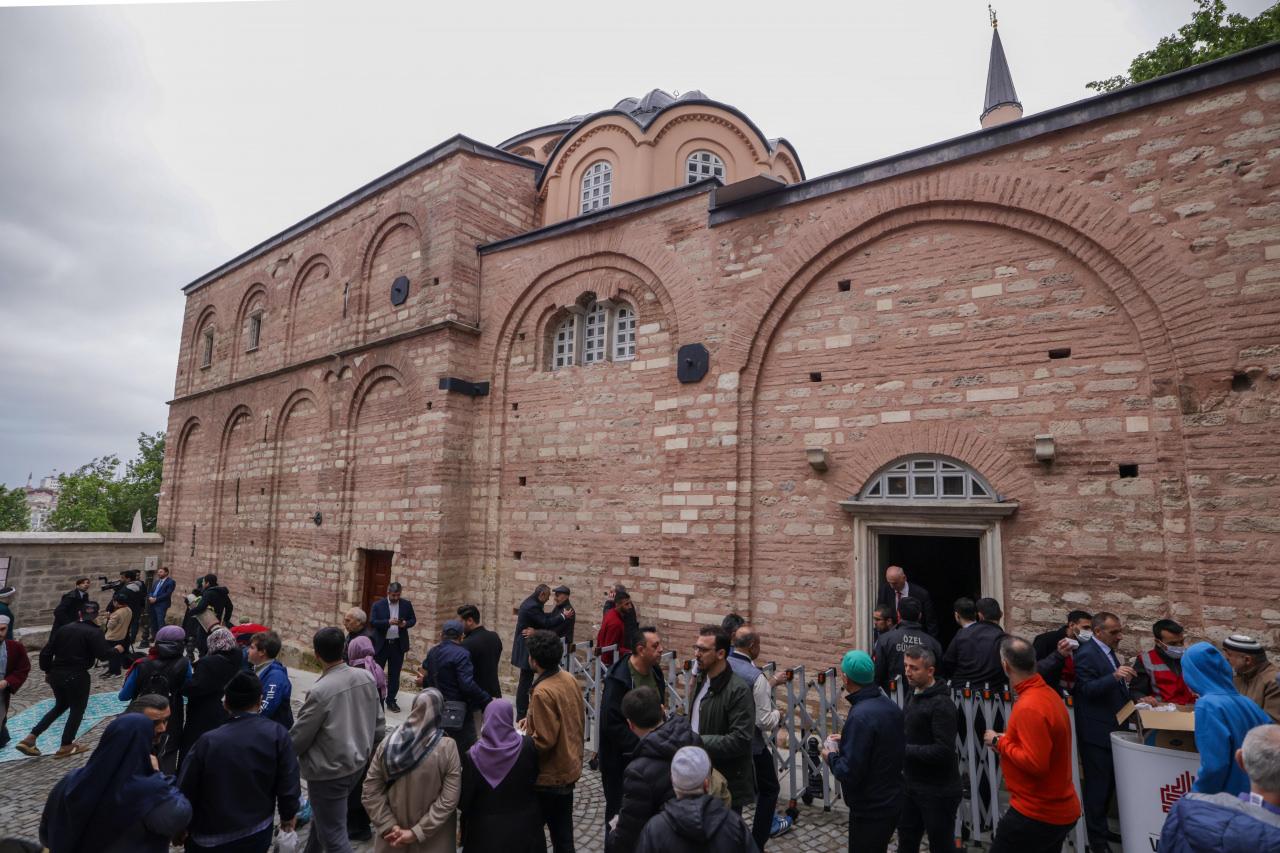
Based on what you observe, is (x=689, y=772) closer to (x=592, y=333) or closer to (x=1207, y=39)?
(x=592, y=333)

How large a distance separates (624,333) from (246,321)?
1226cm

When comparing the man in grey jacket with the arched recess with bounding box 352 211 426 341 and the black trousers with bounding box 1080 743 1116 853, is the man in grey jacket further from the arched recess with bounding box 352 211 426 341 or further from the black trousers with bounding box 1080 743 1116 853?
the arched recess with bounding box 352 211 426 341

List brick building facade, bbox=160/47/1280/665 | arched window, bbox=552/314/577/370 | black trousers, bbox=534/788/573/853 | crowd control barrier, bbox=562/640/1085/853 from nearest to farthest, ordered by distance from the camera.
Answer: black trousers, bbox=534/788/573/853 → crowd control barrier, bbox=562/640/1085/853 → brick building facade, bbox=160/47/1280/665 → arched window, bbox=552/314/577/370

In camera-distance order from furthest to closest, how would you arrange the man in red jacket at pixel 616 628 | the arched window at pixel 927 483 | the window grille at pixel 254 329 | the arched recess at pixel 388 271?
the window grille at pixel 254 329 < the arched recess at pixel 388 271 < the man in red jacket at pixel 616 628 < the arched window at pixel 927 483

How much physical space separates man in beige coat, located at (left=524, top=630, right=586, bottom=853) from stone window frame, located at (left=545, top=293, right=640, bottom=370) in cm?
618

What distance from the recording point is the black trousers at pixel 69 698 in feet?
23.6

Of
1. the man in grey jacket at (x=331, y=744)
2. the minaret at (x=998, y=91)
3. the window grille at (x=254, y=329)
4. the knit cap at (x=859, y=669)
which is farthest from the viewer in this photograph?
the minaret at (x=998, y=91)

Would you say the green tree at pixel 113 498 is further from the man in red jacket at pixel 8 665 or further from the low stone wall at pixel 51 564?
the man in red jacket at pixel 8 665

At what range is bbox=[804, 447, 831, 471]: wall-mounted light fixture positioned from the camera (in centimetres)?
761

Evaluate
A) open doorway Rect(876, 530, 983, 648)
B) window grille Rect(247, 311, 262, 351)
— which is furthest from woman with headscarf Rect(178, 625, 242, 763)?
window grille Rect(247, 311, 262, 351)

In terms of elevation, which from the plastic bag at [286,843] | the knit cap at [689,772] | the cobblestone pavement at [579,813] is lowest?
the cobblestone pavement at [579,813]

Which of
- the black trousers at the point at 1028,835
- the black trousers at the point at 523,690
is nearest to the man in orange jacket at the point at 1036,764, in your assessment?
the black trousers at the point at 1028,835

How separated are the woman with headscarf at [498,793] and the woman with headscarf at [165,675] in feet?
9.15

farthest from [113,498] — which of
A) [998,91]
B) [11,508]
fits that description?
[998,91]
